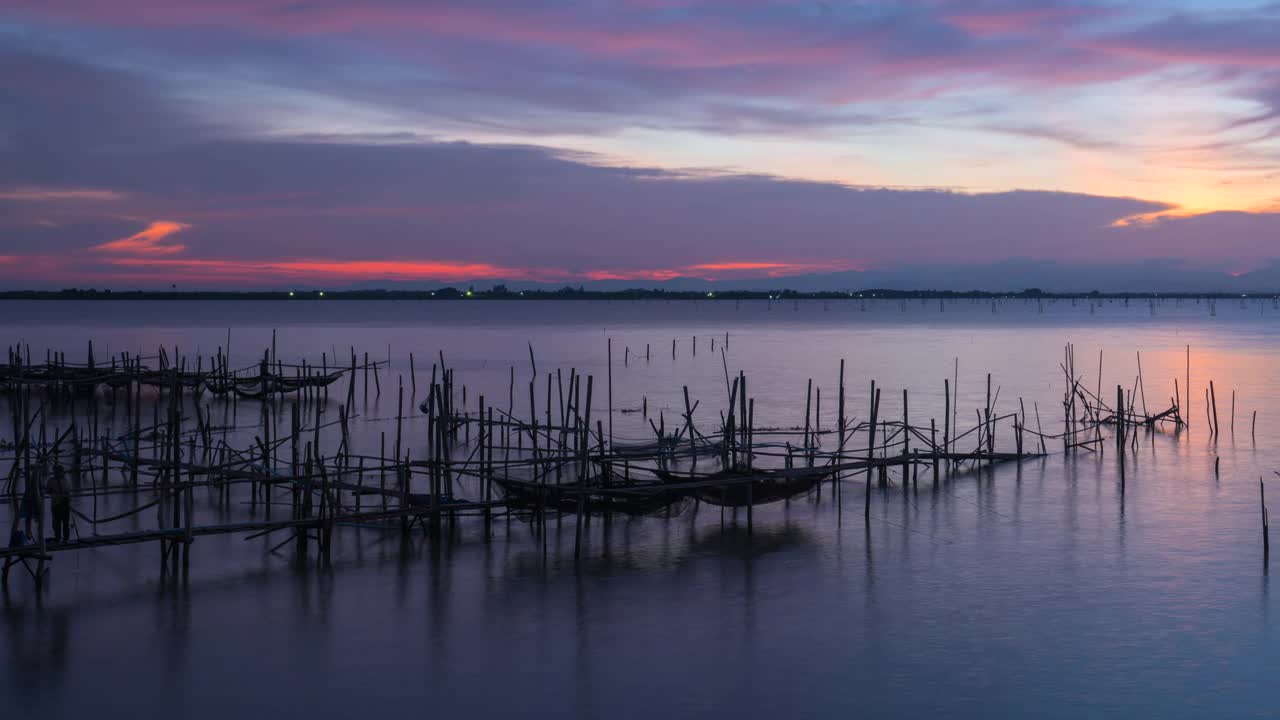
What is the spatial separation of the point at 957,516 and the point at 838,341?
5193 centimetres

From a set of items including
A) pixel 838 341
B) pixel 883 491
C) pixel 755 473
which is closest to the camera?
pixel 755 473

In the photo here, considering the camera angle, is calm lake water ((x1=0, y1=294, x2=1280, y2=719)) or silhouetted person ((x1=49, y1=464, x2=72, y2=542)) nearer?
calm lake water ((x1=0, y1=294, x2=1280, y2=719))

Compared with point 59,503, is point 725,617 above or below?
below

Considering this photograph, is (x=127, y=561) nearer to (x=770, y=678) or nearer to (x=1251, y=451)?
(x=770, y=678)

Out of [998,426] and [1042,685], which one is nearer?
[1042,685]

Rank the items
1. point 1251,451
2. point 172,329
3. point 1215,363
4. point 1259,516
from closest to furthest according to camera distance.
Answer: point 1259,516, point 1251,451, point 1215,363, point 172,329

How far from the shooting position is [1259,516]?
16078 mm

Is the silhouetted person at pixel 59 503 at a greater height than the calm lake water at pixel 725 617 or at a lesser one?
greater

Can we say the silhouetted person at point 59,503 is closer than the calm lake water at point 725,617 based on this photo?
No

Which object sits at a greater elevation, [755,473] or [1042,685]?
[755,473]

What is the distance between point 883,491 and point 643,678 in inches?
354

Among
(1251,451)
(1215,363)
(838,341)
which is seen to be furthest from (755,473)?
(838,341)

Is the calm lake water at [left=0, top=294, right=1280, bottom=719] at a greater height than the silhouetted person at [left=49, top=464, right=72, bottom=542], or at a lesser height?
lesser

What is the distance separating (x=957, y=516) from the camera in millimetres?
16172
